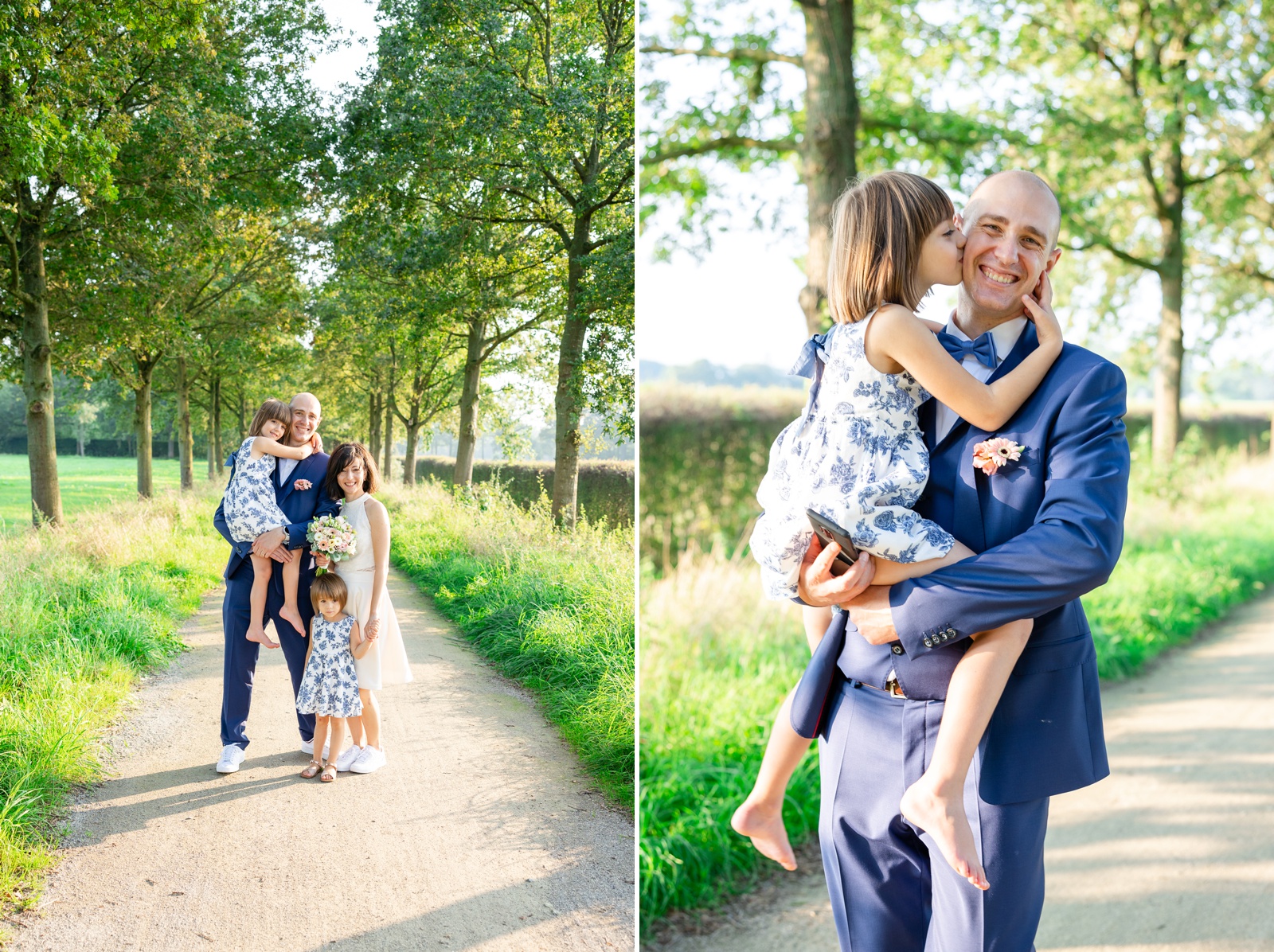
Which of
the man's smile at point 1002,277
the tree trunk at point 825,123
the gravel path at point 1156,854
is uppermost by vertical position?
the tree trunk at point 825,123

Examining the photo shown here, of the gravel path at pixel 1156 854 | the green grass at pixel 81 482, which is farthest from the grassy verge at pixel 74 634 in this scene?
the gravel path at pixel 1156 854

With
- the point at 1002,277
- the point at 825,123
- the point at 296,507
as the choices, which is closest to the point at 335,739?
the point at 296,507

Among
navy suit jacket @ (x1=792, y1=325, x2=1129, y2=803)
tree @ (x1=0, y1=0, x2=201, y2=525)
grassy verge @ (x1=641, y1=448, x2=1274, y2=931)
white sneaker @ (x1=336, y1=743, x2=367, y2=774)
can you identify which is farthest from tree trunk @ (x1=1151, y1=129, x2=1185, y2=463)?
tree @ (x1=0, y1=0, x2=201, y2=525)

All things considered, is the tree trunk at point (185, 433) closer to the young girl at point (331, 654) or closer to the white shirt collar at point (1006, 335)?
the young girl at point (331, 654)

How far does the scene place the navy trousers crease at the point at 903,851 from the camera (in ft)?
5.72

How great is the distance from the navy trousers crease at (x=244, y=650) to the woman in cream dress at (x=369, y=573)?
21 cm

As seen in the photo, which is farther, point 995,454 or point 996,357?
point 996,357

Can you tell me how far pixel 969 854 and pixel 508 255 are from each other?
2486 mm

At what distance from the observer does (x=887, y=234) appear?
1.83 meters

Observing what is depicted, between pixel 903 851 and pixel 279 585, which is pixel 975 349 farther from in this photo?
pixel 279 585

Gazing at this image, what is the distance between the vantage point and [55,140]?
3062 millimetres

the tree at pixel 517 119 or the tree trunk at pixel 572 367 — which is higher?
the tree at pixel 517 119

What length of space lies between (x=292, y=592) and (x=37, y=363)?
50.5 inches

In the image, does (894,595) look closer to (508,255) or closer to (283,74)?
(508,255)
